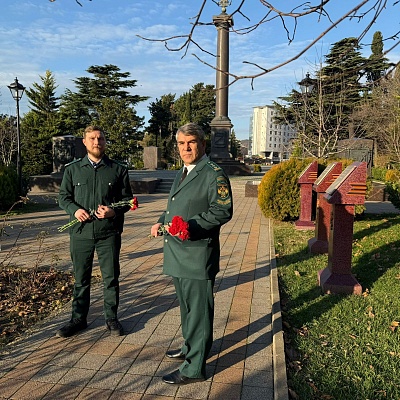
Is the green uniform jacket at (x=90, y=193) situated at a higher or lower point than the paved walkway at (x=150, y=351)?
higher

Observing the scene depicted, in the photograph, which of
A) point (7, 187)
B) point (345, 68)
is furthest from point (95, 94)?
point (345, 68)

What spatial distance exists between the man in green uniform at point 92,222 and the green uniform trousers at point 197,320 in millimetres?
1029

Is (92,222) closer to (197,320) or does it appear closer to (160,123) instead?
(197,320)

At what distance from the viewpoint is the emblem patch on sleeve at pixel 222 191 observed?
8.46 feet

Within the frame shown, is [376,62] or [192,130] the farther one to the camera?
[376,62]

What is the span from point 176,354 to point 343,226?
9.32 feet

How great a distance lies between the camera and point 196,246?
2.69 meters

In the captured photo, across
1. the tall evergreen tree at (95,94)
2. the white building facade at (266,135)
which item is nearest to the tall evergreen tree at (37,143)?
the tall evergreen tree at (95,94)

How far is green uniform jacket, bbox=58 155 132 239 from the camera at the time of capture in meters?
3.44

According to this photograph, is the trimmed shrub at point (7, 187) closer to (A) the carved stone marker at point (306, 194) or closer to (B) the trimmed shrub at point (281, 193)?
(B) the trimmed shrub at point (281, 193)

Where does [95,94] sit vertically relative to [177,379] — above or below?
above

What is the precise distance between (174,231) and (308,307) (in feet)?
8.78

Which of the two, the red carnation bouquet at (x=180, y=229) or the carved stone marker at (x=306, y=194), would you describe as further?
the carved stone marker at (x=306, y=194)

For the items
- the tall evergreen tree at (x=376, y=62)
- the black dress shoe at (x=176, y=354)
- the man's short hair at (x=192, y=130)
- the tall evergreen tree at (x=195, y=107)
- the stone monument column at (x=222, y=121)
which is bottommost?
the black dress shoe at (x=176, y=354)
